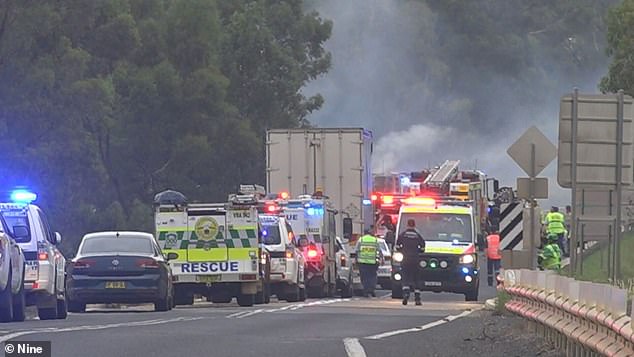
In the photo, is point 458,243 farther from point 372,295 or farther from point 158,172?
point 158,172

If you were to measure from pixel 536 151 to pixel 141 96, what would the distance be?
1460 inches

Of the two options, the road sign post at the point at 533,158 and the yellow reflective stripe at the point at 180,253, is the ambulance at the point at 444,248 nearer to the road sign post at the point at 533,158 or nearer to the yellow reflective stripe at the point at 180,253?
the yellow reflective stripe at the point at 180,253

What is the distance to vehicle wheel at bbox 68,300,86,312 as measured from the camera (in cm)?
3107

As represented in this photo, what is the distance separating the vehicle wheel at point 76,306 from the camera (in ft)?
102

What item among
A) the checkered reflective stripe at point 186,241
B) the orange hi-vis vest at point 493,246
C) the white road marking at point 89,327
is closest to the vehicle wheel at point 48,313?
the white road marking at point 89,327

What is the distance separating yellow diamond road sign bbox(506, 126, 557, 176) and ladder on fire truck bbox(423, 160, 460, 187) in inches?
1245

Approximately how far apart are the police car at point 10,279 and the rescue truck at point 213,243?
8.90 meters

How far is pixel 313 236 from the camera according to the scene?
4159cm

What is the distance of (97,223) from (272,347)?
1582 inches

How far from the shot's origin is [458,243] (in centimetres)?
3909

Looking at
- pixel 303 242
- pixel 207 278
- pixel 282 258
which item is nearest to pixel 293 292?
pixel 282 258

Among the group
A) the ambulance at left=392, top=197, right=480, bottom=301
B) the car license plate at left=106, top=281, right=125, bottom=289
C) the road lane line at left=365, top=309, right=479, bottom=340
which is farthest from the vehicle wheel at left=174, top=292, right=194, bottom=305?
the road lane line at left=365, top=309, right=479, bottom=340

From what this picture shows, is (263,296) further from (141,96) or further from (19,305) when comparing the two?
(141,96)

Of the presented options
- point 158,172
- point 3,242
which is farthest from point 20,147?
point 3,242
